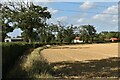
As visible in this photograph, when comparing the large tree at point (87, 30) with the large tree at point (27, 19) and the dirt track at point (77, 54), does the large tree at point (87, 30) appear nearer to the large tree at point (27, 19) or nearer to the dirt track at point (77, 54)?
the large tree at point (27, 19)

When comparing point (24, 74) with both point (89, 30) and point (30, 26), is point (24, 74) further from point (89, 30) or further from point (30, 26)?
point (89, 30)

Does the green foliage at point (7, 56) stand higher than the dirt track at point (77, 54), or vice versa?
the green foliage at point (7, 56)

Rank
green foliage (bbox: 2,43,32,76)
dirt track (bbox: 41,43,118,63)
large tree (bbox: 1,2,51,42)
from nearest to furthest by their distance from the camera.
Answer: green foliage (bbox: 2,43,32,76) < dirt track (bbox: 41,43,118,63) < large tree (bbox: 1,2,51,42)

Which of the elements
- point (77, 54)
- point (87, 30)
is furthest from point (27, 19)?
point (87, 30)

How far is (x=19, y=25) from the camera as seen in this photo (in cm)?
9019

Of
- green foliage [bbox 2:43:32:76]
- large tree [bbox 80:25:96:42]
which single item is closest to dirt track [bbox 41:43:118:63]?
green foliage [bbox 2:43:32:76]

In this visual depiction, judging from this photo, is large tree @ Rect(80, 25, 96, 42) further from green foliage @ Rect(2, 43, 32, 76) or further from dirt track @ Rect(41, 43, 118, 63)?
green foliage @ Rect(2, 43, 32, 76)

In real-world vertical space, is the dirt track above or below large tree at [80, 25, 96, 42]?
below

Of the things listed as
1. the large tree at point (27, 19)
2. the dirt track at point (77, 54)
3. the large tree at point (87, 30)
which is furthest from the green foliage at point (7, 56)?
the large tree at point (87, 30)

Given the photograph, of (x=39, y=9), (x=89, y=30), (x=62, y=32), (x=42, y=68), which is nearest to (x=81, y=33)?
(x=89, y=30)

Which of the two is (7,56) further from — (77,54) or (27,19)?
(27,19)

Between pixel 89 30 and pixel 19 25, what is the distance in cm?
9159

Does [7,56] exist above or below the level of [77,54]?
above

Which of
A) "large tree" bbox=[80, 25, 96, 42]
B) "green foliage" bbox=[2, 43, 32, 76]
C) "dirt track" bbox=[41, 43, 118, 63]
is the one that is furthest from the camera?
"large tree" bbox=[80, 25, 96, 42]
